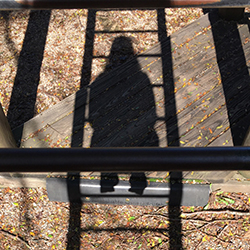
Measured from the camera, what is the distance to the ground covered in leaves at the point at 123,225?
3.18 metres

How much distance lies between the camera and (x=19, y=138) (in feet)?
11.8

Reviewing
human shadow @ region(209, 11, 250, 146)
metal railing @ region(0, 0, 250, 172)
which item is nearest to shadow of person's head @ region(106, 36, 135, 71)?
human shadow @ region(209, 11, 250, 146)

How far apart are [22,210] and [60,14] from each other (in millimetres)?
3626

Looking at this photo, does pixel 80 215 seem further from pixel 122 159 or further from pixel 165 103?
pixel 122 159

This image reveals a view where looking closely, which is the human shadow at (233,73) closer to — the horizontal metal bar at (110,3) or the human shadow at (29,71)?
the horizontal metal bar at (110,3)

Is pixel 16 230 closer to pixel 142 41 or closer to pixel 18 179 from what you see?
pixel 18 179

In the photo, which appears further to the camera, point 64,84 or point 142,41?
point 142,41

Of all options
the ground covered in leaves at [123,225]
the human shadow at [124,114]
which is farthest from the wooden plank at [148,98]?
the ground covered in leaves at [123,225]

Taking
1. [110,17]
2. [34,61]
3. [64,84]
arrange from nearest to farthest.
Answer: [64,84], [34,61], [110,17]

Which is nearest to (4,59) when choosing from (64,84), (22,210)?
(64,84)

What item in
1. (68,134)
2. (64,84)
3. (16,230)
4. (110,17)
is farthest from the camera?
(110,17)

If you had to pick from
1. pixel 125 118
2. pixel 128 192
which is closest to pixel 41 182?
pixel 128 192

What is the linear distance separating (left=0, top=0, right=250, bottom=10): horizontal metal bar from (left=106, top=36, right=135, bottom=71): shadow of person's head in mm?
2837

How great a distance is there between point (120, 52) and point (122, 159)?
4059mm
